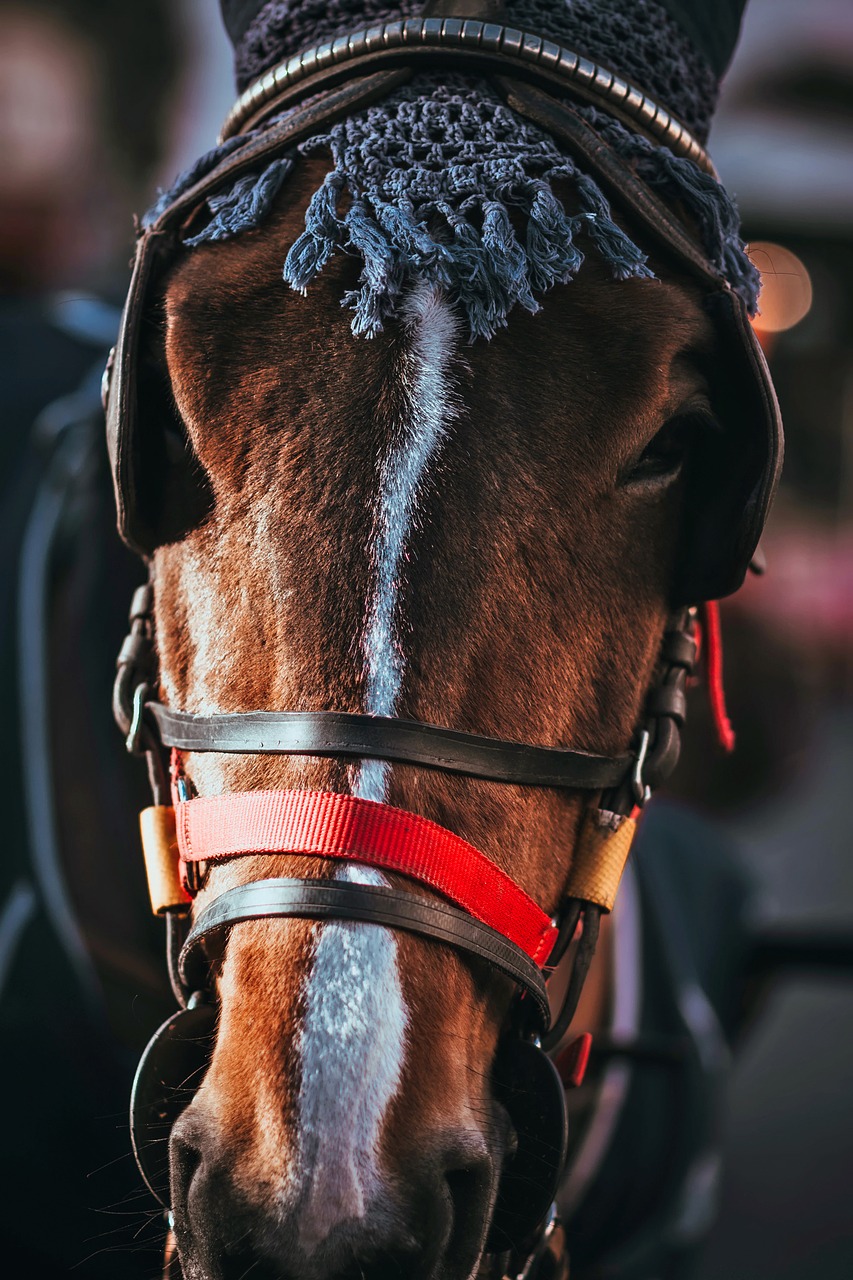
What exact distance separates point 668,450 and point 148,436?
22.5 inches

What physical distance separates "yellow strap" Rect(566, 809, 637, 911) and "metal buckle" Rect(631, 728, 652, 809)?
3 centimetres

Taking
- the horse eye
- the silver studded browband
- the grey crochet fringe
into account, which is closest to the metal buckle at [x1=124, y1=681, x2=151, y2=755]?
the grey crochet fringe

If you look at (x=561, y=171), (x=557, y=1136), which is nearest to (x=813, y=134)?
(x=561, y=171)

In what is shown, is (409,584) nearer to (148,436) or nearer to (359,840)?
(359,840)

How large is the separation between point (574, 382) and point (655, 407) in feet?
0.32

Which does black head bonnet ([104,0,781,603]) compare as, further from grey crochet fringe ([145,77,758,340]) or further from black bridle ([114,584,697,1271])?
black bridle ([114,584,697,1271])

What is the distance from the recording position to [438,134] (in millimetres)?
1068

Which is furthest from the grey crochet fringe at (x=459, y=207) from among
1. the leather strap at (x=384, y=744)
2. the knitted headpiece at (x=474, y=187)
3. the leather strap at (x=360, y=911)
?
the leather strap at (x=360, y=911)

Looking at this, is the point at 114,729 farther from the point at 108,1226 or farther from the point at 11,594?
the point at 108,1226

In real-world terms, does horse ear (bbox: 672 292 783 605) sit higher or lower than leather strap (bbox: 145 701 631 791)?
higher

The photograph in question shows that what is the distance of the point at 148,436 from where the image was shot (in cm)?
114

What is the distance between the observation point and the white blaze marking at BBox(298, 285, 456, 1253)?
775 mm

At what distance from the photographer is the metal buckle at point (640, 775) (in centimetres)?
112

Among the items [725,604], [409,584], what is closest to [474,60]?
[409,584]
